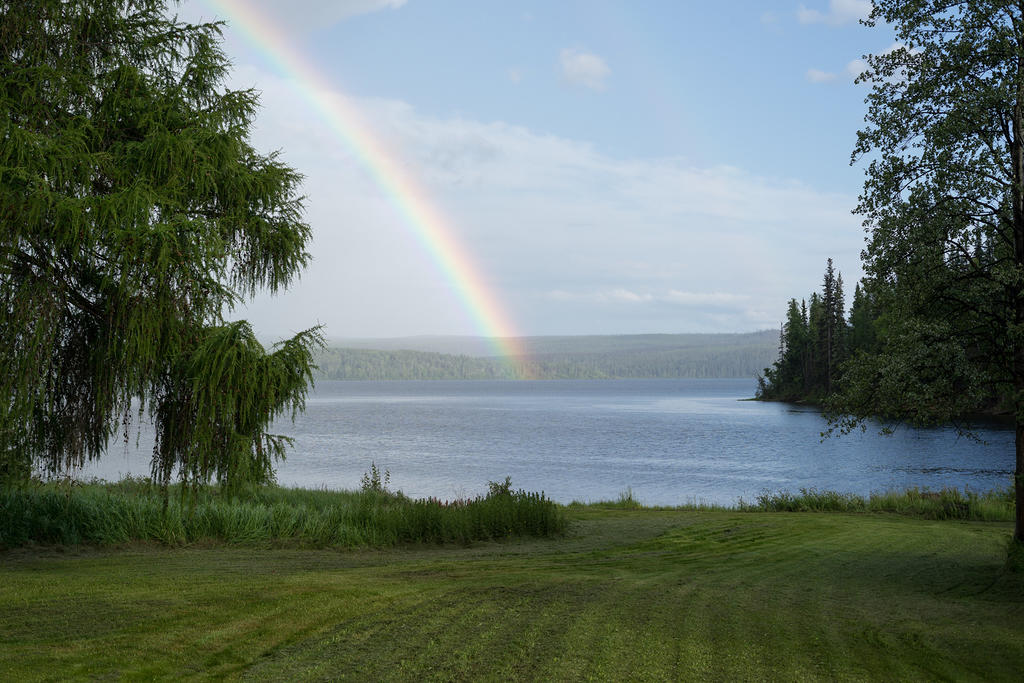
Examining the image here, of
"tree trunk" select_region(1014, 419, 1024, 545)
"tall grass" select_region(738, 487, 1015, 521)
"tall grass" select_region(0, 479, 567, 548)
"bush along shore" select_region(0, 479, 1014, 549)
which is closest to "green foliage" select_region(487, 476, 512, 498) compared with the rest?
"bush along shore" select_region(0, 479, 1014, 549)

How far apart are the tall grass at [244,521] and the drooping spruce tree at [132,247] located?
0.93 m

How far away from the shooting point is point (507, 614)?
24.1 ft

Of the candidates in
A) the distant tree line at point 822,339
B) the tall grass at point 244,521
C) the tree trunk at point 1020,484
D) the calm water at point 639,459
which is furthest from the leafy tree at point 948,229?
the distant tree line at point 822,339

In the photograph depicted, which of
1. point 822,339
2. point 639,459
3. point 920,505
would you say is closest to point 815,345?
point 822,339

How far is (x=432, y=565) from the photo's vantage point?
1031 cm

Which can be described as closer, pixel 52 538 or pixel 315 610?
pixel 315 610

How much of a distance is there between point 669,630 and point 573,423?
85.8 metres

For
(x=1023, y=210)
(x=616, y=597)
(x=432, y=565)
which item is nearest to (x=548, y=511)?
(x=432, y=565)

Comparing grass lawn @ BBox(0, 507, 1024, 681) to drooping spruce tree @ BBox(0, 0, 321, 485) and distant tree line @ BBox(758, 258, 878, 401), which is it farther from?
distant tree line @ BBox(758, 258, 878, 401)

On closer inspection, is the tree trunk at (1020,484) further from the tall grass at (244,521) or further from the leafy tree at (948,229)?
the tall grass at (244,521)

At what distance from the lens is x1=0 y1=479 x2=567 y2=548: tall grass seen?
1177 cm

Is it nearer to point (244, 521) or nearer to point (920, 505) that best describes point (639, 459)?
point (920, 505)

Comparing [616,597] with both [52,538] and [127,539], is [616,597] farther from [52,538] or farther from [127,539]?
[52,538]

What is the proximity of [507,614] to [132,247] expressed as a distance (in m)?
5.84
